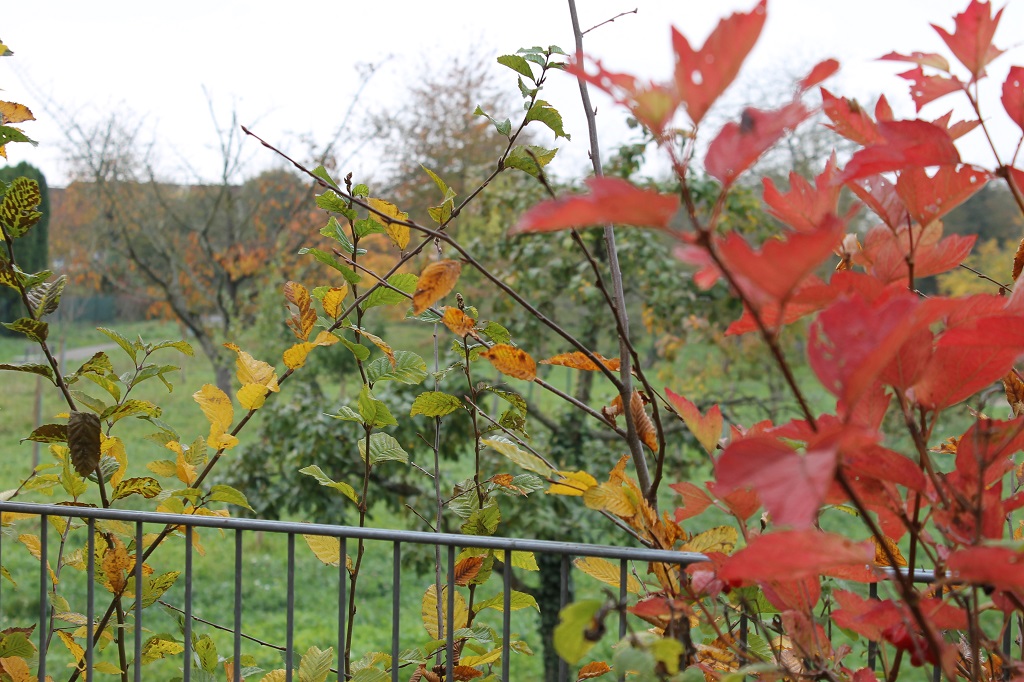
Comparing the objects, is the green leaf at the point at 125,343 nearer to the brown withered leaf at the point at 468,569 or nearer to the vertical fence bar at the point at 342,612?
the vertical fence bar at the point at 342,612

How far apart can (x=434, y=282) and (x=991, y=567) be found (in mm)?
576

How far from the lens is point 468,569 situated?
1.12 meters

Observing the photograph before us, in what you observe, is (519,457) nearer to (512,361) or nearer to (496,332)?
(512,361)

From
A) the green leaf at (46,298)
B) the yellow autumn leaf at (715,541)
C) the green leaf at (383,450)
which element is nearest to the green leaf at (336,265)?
the green leaf at (383,450)

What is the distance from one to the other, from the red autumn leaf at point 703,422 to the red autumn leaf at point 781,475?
0.91 ft

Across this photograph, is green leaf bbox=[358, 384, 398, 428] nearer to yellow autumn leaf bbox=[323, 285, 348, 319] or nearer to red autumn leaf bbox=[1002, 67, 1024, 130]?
yellow autumn leaf bbox=[323, 285, 348, 319]

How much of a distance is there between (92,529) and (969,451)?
1.07m

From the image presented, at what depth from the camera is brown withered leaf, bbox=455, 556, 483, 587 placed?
111cm

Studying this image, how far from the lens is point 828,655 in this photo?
0.69 meters

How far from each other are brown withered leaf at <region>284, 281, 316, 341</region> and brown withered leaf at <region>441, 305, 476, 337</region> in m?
0.33

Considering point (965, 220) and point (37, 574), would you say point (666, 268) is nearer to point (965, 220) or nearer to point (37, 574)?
point (37, 574)

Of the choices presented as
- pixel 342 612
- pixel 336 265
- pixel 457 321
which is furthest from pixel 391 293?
pixel 342 612

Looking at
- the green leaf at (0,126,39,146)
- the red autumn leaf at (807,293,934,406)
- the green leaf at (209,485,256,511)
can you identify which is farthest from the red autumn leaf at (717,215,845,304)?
the green leaf at (0,126,39,146)

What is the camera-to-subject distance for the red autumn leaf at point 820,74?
496 millimetres
